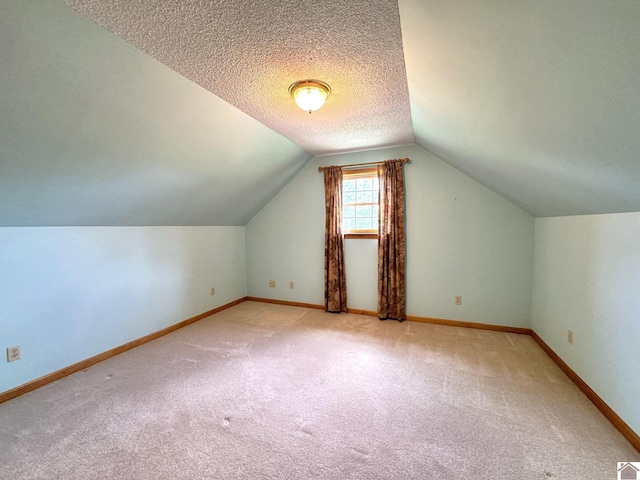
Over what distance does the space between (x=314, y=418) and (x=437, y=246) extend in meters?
2.54

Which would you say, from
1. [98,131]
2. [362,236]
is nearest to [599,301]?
[362,236]

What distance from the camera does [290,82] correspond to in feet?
6.19

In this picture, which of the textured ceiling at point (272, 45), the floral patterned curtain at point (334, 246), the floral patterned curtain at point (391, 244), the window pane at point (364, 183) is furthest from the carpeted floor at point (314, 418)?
the textured ceiling at point (272, 45)

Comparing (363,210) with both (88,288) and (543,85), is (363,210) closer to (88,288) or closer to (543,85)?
(543,85)

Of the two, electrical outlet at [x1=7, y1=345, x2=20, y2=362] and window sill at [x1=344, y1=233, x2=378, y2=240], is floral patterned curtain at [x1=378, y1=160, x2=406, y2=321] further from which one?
electrical outlet at [x1=7, y1=345, x2=20, y2=362]

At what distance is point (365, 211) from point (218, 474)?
3198 millimetres

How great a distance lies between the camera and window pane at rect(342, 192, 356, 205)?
3932 mm

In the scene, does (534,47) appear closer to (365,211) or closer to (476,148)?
(476,148)

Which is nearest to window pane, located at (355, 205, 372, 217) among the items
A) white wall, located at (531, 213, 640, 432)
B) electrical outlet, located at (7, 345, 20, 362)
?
white wall, located at (531, 213, 640, 432)

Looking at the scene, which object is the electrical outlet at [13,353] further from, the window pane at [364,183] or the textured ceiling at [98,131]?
the window pane at [364,183]

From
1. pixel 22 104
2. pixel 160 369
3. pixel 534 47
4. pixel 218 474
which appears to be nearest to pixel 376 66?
pixel 534 47

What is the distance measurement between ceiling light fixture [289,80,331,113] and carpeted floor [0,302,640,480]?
218 cm

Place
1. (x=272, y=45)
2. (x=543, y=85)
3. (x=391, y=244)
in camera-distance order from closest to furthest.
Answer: (x=543, y=85) < (x=272, y=45) < (x=391, y=244)

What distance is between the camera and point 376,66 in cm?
171
